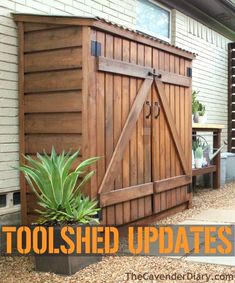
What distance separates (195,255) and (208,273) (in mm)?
462

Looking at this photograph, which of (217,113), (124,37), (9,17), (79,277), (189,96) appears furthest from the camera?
(217,113)

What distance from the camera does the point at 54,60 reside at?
405cm

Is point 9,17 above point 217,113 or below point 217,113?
above

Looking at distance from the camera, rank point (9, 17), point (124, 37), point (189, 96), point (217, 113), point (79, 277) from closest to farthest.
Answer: point (79, 277) < point (9, 17) < point (124, 37) < point (189, 96) < point (217, 113)

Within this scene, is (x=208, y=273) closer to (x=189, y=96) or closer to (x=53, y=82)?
(x=53, y=82)

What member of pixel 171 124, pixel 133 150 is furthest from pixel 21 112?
pixel 171 124

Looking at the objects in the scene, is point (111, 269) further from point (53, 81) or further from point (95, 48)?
point (95, 48)

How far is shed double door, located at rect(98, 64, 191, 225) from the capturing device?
14.1 feet

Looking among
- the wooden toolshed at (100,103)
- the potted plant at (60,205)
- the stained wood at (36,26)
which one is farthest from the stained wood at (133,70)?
the potted plant at (60,205)

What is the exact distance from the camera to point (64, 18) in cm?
394

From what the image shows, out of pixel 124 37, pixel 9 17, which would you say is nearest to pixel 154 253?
pixel 124 37

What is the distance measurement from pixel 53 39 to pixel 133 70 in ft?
3.08

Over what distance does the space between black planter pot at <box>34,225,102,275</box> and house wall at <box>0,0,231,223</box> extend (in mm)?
812

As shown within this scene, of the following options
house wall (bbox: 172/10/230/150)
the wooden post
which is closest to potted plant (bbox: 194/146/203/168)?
the wooden post
